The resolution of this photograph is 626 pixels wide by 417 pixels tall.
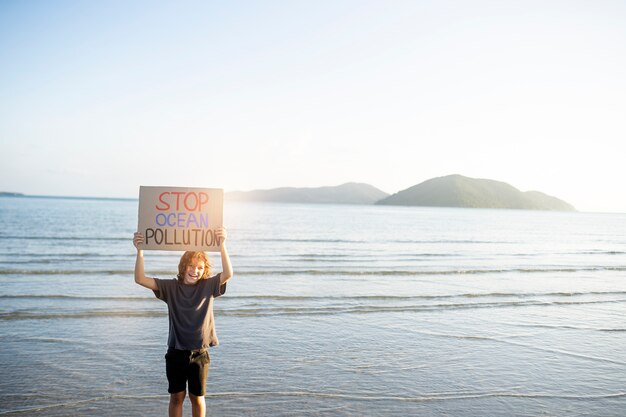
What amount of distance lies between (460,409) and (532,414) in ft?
2.66

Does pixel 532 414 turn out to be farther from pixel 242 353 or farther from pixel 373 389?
pixel 242 353

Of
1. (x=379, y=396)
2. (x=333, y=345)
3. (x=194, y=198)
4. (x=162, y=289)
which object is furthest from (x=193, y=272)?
(x=333, y=345)

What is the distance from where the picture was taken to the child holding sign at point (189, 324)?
449 cm

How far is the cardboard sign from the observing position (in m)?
4.91

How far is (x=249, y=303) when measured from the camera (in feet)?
40.3

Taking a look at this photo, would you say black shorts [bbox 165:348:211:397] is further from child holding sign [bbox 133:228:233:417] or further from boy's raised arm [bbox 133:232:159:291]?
boy's raised arm [bbox 133:232:159:291]

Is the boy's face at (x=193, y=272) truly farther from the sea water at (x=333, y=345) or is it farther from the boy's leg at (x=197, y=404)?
the sea water at (x=333, y=345)

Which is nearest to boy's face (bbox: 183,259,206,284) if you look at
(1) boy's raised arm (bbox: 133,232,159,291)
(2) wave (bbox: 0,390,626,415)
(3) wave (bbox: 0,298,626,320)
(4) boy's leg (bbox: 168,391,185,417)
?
(1) boy's raised arm (bbox: 133,232,159,291)

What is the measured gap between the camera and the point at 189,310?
15.0ft

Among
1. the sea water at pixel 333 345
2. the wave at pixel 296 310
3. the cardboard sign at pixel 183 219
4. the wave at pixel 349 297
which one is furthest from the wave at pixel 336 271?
the cardboard sign at pixel 183 219

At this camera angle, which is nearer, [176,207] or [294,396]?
[176,207]

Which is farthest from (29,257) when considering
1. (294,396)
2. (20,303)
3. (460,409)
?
(460,409)

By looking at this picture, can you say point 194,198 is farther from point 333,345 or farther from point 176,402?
point 333,345

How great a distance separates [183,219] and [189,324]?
3.41 feet
